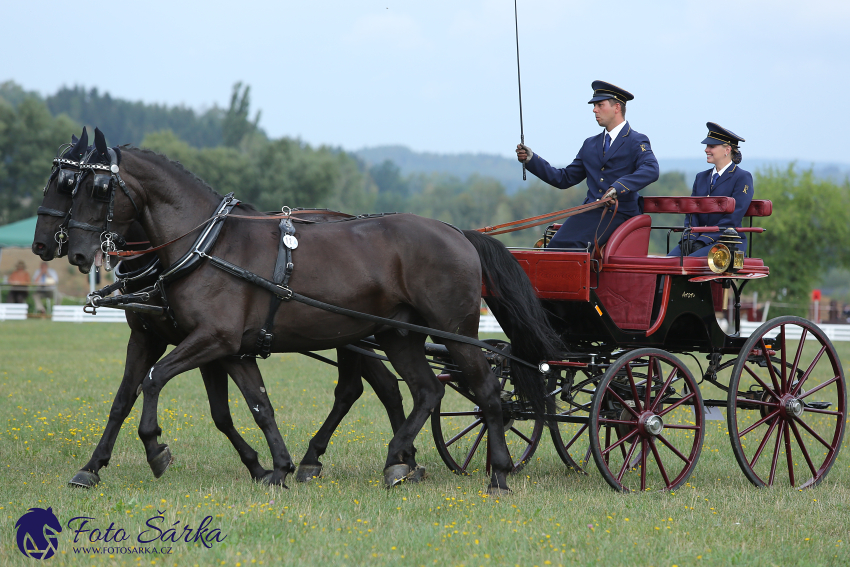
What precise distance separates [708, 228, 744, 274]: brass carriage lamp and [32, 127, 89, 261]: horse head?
4195 mm

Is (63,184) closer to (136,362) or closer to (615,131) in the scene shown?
(136,362)

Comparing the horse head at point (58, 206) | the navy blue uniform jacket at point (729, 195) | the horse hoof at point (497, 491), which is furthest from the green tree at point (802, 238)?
the horse head at point (58, 206)

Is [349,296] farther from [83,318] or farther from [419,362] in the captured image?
[83,318]

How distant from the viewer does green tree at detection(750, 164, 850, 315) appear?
4219 cm

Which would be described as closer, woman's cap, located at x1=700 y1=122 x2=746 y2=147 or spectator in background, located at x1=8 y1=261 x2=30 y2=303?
woman's cap, located at x1=700 y1=122 x2=746 y2=147

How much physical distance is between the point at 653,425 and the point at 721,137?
2456 millimetres

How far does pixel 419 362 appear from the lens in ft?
21.0

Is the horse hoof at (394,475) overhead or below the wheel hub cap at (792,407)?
below

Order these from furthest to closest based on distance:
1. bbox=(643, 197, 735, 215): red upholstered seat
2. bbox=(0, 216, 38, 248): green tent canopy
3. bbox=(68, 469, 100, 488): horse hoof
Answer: bbox=(0, 216, 38, 248): green tent canopy
bbox=(643, 197, 735, 215): red upholstered seat
bbox=(68, 469, 100, 488): horse hoof

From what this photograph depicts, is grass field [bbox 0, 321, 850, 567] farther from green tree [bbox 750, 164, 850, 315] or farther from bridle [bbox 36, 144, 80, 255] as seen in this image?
green tree [bbox 750, 164, 850, 315]

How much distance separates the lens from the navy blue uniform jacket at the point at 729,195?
265 inches

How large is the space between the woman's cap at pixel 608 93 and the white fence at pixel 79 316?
19683mm

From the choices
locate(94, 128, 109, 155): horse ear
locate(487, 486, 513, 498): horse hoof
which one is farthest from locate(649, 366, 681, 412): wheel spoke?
locate(94, 128, 109, 155): horse ear

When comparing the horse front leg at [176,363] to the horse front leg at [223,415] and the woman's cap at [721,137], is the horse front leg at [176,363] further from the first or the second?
the woman's cap at [721,137]
